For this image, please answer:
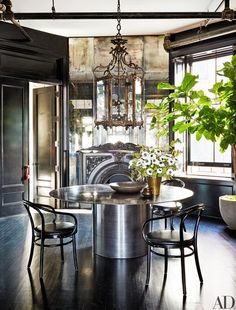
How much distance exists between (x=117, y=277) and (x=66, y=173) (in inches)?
144

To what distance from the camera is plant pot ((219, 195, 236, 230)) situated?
213 inches

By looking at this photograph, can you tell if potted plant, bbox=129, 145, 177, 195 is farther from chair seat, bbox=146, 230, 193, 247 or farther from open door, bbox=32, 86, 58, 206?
open door, bbox=32, 86, 58, 206

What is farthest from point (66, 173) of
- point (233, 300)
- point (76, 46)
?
point (233, 300)

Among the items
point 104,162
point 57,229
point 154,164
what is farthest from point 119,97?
point 104,162

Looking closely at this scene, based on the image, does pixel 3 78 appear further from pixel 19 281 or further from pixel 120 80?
pixel 19 281

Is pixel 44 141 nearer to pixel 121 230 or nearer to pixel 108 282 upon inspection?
pixel 121 230

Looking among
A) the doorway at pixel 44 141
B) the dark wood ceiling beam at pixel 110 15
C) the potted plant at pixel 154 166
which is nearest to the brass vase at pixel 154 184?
the potted plant at pixel 154 166

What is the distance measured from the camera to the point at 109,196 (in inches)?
154

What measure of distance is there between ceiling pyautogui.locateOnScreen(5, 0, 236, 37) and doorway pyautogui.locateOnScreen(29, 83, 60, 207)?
1148mm

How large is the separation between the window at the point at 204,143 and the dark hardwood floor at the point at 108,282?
6.36 ft

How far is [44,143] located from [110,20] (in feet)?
8.46

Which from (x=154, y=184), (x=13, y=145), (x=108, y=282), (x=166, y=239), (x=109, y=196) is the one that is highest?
(x=13, y=145)

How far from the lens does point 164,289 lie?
3385 millimetres

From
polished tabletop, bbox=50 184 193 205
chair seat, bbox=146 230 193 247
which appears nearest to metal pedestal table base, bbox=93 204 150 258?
polished tabletop, bbox=50 184 193 205
